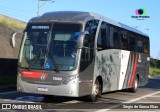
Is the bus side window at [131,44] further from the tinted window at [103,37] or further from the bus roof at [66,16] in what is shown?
the bus roof at [66,16]

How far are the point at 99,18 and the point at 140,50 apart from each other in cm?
783

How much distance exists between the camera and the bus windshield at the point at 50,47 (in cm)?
1457

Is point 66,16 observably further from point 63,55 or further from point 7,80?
point 7,80

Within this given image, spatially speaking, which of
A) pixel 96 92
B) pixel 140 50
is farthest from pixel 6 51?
pixel 96 92

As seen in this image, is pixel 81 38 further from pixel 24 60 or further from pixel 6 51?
pixel 6 51

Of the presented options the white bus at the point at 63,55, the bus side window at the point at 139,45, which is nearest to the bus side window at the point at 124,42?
the bus side window at the point at 139,45

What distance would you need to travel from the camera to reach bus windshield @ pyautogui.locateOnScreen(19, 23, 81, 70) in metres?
14.6

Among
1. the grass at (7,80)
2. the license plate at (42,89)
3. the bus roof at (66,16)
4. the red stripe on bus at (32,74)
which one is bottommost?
the grass at (7,80)

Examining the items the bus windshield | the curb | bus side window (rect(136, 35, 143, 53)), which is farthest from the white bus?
bus side window (rect(136, 35, 143, 53))

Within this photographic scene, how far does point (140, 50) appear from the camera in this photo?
24000mm

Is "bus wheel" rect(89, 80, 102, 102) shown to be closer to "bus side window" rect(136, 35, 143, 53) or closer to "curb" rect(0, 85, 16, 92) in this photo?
"curb" rect(0, 85, 16, 92)

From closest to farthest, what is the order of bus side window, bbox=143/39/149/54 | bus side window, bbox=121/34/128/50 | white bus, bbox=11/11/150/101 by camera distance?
white bus, bbox=11/11/150/101
bus side window, bbox=121/34/128/50
bus side window, bbox=143/39/149/54

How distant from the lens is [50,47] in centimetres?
1475

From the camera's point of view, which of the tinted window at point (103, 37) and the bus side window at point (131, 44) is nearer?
the tinted window at point (103, 37)
